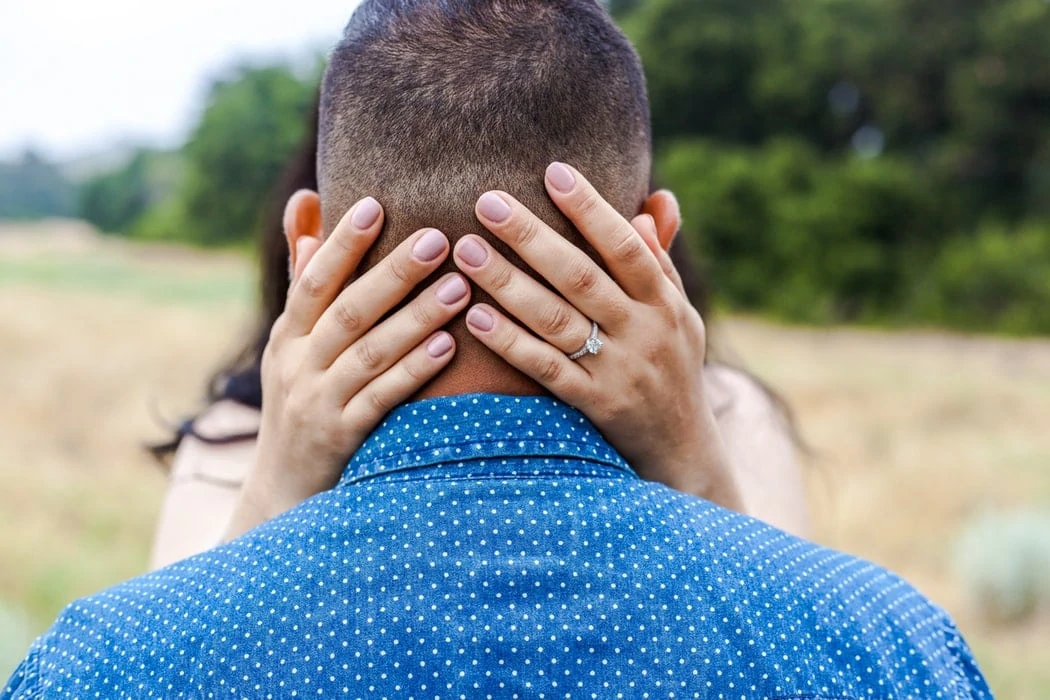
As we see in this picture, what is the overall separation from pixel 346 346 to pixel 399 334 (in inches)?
5.1

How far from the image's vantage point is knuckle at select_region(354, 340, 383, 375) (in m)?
1.35

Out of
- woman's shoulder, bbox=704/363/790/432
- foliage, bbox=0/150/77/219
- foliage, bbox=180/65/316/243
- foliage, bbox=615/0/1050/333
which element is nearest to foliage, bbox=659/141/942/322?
foliage, bbox=615/0/1050/333

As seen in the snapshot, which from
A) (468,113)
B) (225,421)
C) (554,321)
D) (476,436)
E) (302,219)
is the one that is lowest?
(225,421)

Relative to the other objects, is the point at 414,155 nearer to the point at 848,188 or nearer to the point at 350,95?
the point at 350,95

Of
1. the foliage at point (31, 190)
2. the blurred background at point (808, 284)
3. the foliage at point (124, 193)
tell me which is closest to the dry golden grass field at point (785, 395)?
the blurred background at point (808, 284)

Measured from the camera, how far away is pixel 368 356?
1362 millimetres

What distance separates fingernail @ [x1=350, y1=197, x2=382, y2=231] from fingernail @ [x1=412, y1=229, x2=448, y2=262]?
0.29 ft

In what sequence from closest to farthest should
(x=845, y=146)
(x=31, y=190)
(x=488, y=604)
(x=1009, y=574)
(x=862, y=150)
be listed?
(x=488, y=604) < (x=1009, y=574) < (x=862, y=150) < (x=845, y=146) < (x=31, y=190)

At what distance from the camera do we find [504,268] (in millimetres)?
1308

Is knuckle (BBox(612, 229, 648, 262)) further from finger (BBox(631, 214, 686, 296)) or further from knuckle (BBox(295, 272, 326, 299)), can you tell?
knuckle (BBox(295, 272, 326, 299))

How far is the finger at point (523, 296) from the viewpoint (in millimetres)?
1296

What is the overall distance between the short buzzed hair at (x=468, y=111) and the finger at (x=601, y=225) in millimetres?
46

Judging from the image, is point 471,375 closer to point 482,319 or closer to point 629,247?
point 482,319

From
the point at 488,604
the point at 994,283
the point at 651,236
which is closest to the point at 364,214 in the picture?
the point at 651,236
